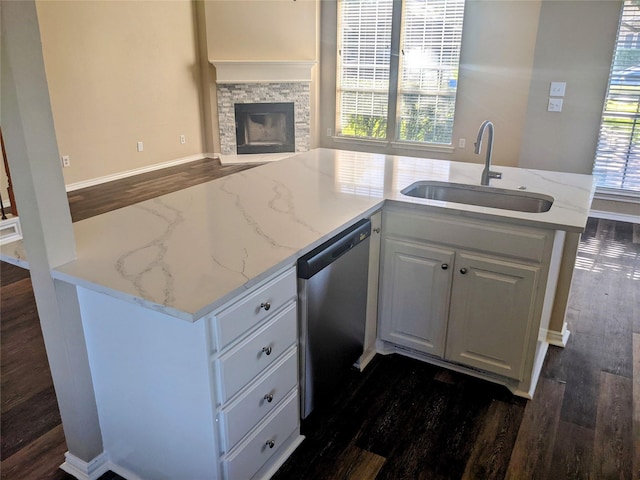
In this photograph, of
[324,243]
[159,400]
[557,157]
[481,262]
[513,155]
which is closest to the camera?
[159,400]

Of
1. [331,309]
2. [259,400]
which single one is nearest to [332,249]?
[331,309]

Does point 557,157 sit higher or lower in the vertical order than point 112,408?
higher

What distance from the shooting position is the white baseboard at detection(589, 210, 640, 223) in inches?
191

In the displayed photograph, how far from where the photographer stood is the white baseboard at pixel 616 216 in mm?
4860

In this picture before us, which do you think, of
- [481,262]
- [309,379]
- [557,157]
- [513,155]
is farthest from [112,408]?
[513,155]

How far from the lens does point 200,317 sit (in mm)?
1308

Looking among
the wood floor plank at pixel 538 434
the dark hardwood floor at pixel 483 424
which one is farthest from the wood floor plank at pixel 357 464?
the wood floor plank at pixel 538 434

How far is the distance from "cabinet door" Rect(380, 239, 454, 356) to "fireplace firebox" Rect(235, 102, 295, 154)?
5.08 meters

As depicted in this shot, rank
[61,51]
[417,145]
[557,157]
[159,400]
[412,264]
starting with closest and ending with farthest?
[159,400], [412,264], [557,157], [61,51], [417,145]

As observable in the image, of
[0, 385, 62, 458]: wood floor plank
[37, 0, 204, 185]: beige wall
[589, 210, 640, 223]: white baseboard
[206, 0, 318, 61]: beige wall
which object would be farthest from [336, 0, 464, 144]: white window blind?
[0, 385, 62, 458]: wood floor plank

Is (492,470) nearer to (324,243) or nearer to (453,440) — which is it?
(453,440)

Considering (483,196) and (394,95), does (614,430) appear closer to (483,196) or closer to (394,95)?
(483,196)

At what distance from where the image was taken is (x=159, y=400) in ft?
5.19

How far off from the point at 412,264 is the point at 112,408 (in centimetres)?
139
